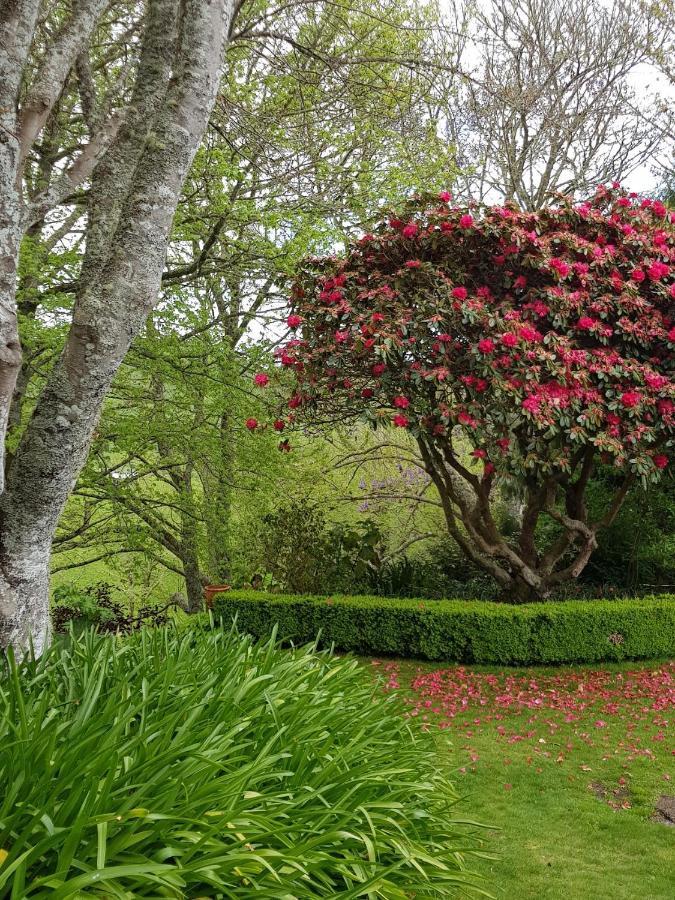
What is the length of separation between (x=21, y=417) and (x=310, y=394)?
9.45 ft

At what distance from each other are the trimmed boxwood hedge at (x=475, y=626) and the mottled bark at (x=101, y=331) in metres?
5.15

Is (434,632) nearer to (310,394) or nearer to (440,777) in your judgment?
(310,394)

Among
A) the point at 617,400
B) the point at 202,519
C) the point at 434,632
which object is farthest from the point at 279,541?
the point at 617,400

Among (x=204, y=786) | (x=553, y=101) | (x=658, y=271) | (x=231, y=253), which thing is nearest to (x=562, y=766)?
(x=204, y=786)

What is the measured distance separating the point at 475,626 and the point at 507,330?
3256 millimetres

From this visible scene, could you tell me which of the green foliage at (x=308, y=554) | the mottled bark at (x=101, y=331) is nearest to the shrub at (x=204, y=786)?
the mottled bark at (x=101, y=331)

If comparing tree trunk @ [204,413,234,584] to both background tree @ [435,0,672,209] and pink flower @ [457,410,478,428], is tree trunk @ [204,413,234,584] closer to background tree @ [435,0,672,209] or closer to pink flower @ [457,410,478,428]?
pink flower @ [457,410,478,428]

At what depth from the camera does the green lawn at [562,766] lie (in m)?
3.31

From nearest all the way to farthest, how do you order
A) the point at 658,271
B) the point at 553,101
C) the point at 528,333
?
the point at 528,333, the point at 658,271, the point at 553,101

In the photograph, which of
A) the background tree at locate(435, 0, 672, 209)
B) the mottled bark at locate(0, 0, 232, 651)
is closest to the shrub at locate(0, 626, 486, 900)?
the mottled bark at locate(0, 0, 232, 651)

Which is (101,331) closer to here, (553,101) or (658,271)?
(658,271)

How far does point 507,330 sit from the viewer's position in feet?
20.9

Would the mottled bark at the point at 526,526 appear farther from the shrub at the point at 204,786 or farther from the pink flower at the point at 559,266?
the shrub at the point at 204,786

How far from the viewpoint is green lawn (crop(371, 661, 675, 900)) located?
130 inches
